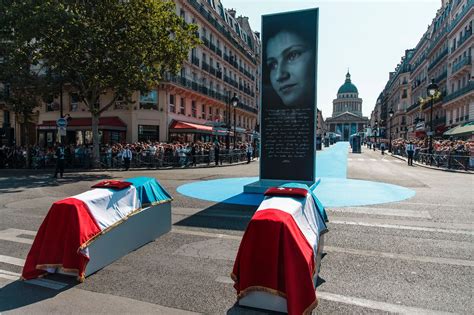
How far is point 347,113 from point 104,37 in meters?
138

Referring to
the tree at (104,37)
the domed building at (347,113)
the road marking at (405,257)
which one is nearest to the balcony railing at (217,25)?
the tree at (104,37)

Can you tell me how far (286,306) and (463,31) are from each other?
154 ft

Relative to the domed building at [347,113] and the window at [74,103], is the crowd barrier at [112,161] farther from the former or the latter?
the domed building at [347,113]

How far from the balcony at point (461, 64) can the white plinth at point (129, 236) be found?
134ft

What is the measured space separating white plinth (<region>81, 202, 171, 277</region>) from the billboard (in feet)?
17.4

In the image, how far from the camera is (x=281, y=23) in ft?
36.3

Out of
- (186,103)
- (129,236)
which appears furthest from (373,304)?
(186,103)

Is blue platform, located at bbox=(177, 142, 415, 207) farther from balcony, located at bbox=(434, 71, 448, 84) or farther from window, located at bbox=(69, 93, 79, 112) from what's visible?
balcony, located at bbox=(434, 71, 448, 84)

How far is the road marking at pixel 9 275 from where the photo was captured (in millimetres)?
4577

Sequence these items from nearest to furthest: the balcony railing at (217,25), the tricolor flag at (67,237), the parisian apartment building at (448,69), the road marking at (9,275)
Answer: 1. the tricolor flag at (67,237)
2. the road marking at (9,275)
3. the parisian apartment building at (448,69)
4. the balcony railing at (217,25)

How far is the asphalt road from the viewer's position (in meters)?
3.81

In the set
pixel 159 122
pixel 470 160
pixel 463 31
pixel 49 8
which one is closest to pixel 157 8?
pixel 49 8

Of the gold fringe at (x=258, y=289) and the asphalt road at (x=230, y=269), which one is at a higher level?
→ the gold fringe at (x=258, y=289)

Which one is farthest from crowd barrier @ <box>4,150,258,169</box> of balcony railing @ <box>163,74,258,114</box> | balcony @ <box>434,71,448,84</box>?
balcony @ <box>434,71,448,84</box>
